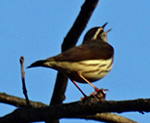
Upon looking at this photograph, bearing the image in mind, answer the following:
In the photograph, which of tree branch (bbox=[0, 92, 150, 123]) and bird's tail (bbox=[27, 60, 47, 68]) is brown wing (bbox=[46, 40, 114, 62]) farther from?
tree branch (bbox=[0, 92, 150, 123])

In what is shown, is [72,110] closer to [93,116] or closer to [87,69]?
[93,116]

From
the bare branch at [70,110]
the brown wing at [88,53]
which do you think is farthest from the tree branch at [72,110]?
the brown wing at [88,53]

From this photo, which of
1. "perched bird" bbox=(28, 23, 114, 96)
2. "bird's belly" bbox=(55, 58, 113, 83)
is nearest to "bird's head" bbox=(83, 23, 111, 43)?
"perched bird" bbox=(28, 23, 114, 96)

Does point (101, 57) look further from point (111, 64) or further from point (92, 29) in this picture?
point (92, 29)

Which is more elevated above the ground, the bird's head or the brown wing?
A: the bird's head

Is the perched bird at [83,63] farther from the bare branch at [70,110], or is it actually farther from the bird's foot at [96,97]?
the bare branch at [70,110]

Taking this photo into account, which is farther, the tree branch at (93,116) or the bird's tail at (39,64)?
the tree branch at (93,116)

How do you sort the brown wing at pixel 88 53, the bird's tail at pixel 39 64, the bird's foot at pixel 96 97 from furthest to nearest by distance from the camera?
the brown wing at pixel 88 53, the bird's tail at pixel 39 64, the bird's foot at pixel 96 97
